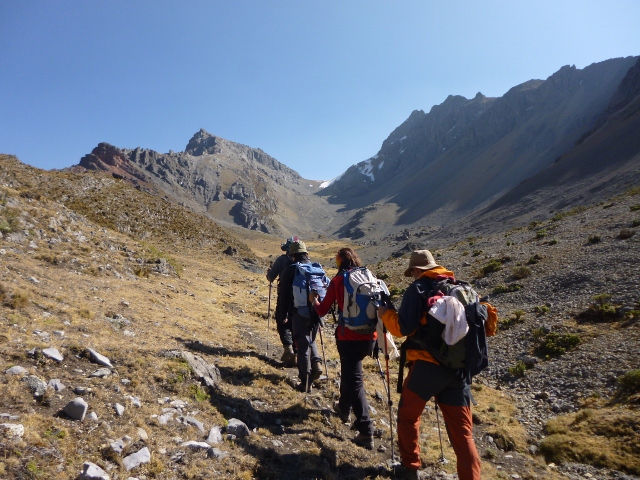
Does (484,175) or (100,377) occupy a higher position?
(484,175)

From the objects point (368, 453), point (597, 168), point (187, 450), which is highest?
point (597, 168)

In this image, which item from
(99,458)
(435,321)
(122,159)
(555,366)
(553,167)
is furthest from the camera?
(122,159)

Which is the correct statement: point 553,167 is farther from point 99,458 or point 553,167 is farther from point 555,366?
point 99,458

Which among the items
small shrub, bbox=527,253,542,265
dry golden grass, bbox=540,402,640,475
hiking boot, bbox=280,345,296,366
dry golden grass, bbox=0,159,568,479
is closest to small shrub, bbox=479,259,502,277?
small shrub, bbox=527,253,542,265

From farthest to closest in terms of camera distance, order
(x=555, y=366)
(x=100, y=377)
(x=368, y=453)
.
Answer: (x=555, y=366) < (x=368, y=453) < (x=100, y=377)

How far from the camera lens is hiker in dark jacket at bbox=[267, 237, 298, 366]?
28.5 ft

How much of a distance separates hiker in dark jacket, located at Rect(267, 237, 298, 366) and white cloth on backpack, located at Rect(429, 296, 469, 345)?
462cm

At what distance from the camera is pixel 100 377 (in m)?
5.51

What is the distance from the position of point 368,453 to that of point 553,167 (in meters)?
103

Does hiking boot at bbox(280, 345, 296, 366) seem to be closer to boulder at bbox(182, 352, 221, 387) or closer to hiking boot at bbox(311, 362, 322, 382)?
hiking boot at bbox(311, 362, 322, 382)

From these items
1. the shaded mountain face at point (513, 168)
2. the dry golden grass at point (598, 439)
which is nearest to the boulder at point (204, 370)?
the dry golden grass at point (598, 439)

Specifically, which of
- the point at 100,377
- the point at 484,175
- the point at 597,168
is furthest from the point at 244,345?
the point at 484,175

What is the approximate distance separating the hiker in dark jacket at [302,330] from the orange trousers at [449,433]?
2849mm

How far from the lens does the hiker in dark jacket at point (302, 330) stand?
7766 mm
